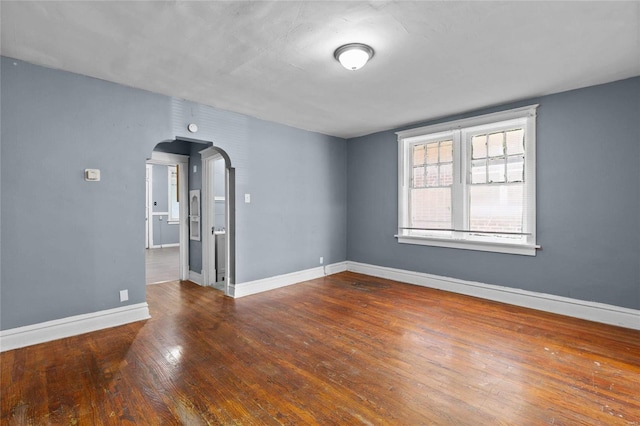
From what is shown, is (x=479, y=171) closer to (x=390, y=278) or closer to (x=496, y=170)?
(x=496, y=170)

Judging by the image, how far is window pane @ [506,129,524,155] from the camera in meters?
4.09

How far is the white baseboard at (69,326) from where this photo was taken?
9.13 ft

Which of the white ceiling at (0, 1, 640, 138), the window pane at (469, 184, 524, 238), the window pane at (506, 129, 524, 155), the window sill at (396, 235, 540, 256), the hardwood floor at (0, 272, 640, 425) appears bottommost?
the hardwood floor at (0, 272, 640, 425)

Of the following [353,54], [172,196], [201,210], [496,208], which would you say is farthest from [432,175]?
[172,196]

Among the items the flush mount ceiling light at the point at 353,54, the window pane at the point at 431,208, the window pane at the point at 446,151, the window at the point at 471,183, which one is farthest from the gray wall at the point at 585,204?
the flush mount ceiling light at the point at 353,54

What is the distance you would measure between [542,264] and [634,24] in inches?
103

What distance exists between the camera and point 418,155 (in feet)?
17.1

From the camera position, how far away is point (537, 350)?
2.77 metres

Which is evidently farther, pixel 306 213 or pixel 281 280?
pixel 306 213

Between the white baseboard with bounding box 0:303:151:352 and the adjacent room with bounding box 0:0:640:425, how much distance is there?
20mm

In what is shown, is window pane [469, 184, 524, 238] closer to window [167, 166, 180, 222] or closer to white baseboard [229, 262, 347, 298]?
white baseboard [229, 262, 347, 298]

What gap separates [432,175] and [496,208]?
3.61 ft

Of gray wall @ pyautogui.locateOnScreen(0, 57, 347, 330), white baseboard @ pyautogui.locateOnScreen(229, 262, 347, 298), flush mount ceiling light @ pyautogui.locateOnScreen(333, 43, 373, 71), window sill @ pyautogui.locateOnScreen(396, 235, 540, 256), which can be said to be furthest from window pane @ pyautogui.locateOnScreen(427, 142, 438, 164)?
gray wall @ pyautogui.locateOnScreen(0, 57, 347, 330)

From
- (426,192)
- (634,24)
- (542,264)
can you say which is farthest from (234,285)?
(634,24)
